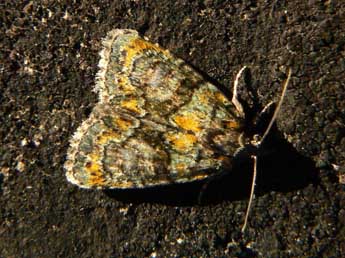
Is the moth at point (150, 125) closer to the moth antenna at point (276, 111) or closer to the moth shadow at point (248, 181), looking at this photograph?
the moth antenna at point (276, 111)

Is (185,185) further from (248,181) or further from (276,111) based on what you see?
(276,111)

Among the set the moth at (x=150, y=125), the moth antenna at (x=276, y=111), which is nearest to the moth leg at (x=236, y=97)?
the moth at (x=150, y=125)

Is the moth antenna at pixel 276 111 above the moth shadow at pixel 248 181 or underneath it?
above

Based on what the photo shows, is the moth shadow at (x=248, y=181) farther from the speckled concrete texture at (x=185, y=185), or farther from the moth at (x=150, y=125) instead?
the moth at (x=150, y=125)

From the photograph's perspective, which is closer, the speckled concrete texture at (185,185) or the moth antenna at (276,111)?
the moth antenna at (276,111)

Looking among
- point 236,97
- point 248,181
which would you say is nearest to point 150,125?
point 236,97

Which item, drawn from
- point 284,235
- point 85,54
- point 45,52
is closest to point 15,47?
point 45,52

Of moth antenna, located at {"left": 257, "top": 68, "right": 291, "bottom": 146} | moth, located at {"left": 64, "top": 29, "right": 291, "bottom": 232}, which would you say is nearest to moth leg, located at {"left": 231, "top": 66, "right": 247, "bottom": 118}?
moth, located at {"left": 64, "top": 29, "right": 291, "bottom": 232}

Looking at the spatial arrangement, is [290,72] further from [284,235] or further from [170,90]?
[284,235]
